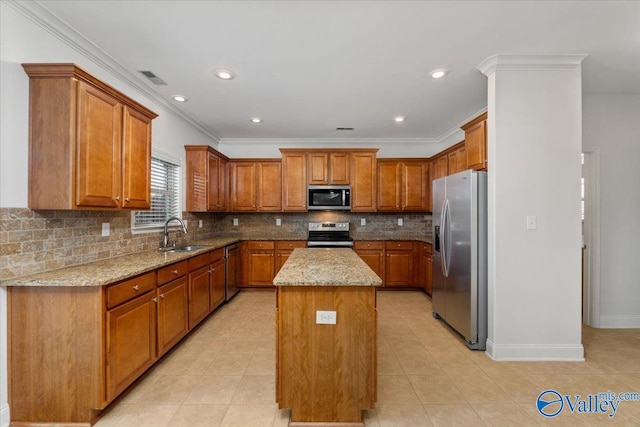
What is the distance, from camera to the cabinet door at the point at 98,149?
1.88 meters

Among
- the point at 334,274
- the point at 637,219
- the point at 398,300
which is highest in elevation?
the point at 637,219

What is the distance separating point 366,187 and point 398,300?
1.93m

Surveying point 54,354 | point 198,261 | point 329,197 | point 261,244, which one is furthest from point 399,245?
point 54,354

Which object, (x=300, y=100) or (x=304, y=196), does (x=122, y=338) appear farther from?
(x=304, y=196)

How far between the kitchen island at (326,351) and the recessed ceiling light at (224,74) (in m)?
2.15

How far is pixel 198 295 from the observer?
313 centimetres

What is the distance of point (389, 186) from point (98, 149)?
13.4 ft

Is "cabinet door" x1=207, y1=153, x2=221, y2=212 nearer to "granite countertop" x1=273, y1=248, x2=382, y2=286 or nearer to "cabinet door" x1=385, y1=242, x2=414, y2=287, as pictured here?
"granite countertop" x1=273, y1=248, x2=382, y2=286

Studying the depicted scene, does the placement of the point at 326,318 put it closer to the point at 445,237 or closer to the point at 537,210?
the point at 445,237

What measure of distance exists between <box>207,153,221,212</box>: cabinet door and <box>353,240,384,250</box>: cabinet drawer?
2.36 m

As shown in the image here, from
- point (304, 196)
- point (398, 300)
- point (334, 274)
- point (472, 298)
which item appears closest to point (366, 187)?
point (304, 196)

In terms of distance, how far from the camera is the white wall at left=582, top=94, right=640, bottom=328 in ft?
10.6

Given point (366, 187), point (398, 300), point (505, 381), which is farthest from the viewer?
point (366, 187)

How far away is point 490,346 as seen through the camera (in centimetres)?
257
